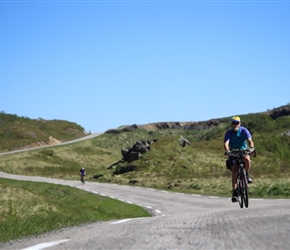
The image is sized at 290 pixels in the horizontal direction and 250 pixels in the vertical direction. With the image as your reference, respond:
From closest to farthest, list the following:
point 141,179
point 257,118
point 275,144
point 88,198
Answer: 1. point 88,198
2. point 141,179
3. point 275,144
4. point 257,118

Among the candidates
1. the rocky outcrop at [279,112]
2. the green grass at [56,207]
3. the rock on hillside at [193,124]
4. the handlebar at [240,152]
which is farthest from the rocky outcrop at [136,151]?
the handlebar at [240,152]

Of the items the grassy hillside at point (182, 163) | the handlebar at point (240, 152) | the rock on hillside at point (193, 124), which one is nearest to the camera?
the handlebar at point (240, 152)

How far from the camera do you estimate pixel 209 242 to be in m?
5.21

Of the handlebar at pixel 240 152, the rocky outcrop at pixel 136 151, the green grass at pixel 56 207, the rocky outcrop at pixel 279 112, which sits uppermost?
the rocky outcrop at pixel 279 112

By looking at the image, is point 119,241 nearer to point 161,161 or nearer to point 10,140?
point 161,161

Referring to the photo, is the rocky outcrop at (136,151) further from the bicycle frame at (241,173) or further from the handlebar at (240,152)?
the handlebar at (240,152)

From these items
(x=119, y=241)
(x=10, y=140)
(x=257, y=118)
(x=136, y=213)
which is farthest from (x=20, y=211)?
(x=10, y=140)

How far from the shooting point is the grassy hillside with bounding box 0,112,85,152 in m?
96.6

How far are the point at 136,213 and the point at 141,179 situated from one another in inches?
1120

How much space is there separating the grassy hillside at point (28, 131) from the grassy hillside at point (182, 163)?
966 centimetres

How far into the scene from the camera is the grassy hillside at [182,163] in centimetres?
3864

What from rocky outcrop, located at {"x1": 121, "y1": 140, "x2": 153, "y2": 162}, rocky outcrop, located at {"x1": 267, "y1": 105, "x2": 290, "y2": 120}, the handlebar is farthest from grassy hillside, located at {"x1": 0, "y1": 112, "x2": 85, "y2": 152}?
the handlebar

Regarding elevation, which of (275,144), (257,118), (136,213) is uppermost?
(257,118)

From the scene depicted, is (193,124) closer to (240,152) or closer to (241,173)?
(241,173)
